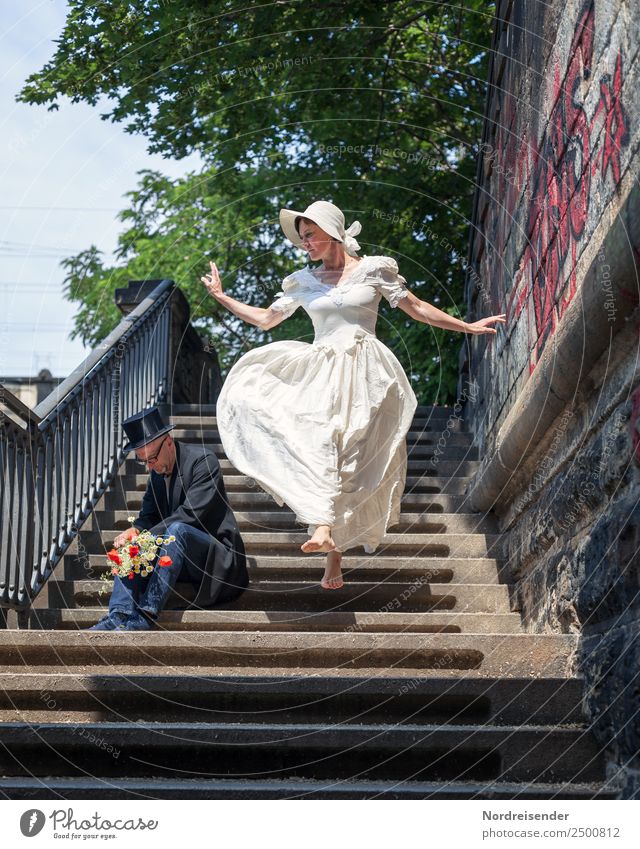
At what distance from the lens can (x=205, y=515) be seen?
21.5 feet

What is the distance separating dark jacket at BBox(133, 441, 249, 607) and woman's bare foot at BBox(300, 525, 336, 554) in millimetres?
790

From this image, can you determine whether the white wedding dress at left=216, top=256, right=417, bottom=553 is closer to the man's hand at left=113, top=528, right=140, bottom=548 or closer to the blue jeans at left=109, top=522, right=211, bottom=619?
the blue jeans at left=109, top=522, right=211, bottom=619

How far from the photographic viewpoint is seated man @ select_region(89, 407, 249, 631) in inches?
234

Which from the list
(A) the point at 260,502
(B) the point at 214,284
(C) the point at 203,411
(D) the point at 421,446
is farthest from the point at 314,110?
(B) the point at 214,284

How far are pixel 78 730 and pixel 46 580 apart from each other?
2.47m

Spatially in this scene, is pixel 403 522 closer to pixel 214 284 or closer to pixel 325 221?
pixel 214 284

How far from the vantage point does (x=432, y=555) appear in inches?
291

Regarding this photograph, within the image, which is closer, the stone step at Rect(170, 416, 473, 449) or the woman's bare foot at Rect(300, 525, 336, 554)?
the woman's bare foot at Rect(300, 525, 336, 554)

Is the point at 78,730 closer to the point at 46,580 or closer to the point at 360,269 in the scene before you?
the point at 46,580

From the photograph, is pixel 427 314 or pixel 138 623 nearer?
pixel 138 623

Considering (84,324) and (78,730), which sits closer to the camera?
(78,730)

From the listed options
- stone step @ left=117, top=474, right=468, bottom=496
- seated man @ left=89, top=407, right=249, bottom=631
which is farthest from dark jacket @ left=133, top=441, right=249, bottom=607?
stone step @ left=117, top=474, right=468, bottom=496

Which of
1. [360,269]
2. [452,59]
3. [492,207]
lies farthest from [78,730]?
[452,59]

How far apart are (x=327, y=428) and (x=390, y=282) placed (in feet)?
3.16
